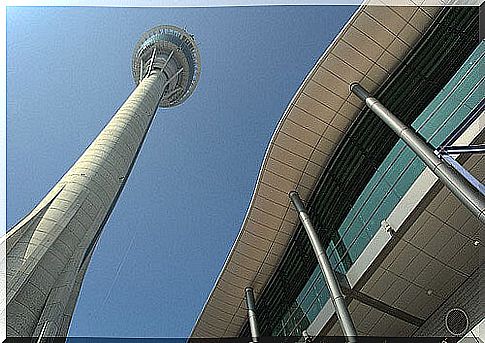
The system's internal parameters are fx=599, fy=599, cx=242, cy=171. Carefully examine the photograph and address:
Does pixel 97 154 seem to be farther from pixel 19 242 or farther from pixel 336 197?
pixel 336 197

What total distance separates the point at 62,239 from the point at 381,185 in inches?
263

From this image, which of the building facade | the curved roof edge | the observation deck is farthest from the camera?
the observation deck

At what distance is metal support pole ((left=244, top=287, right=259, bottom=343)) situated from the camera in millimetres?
14188

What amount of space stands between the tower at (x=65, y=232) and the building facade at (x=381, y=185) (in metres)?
4.00

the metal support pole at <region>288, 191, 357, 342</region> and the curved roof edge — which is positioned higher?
the curved roof edge

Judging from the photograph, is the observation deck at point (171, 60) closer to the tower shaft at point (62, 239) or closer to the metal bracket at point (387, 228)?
the tower shaft at point (62, 239)

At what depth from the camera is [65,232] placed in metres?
12.8

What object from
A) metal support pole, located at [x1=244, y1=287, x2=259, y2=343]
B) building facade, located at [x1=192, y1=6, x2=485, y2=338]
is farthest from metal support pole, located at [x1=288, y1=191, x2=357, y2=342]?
metal support pole, located at [x1=244, y1=287, x2=259, y2=343]

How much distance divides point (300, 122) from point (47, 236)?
238 inches

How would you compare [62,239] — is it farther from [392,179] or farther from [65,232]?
[392,179]

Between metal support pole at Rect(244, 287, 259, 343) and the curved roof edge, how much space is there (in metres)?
0.24

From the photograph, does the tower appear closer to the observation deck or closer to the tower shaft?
the tower shaft

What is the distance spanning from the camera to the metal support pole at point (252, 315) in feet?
46.5

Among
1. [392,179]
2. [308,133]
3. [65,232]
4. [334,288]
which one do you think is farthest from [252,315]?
[392,179]
